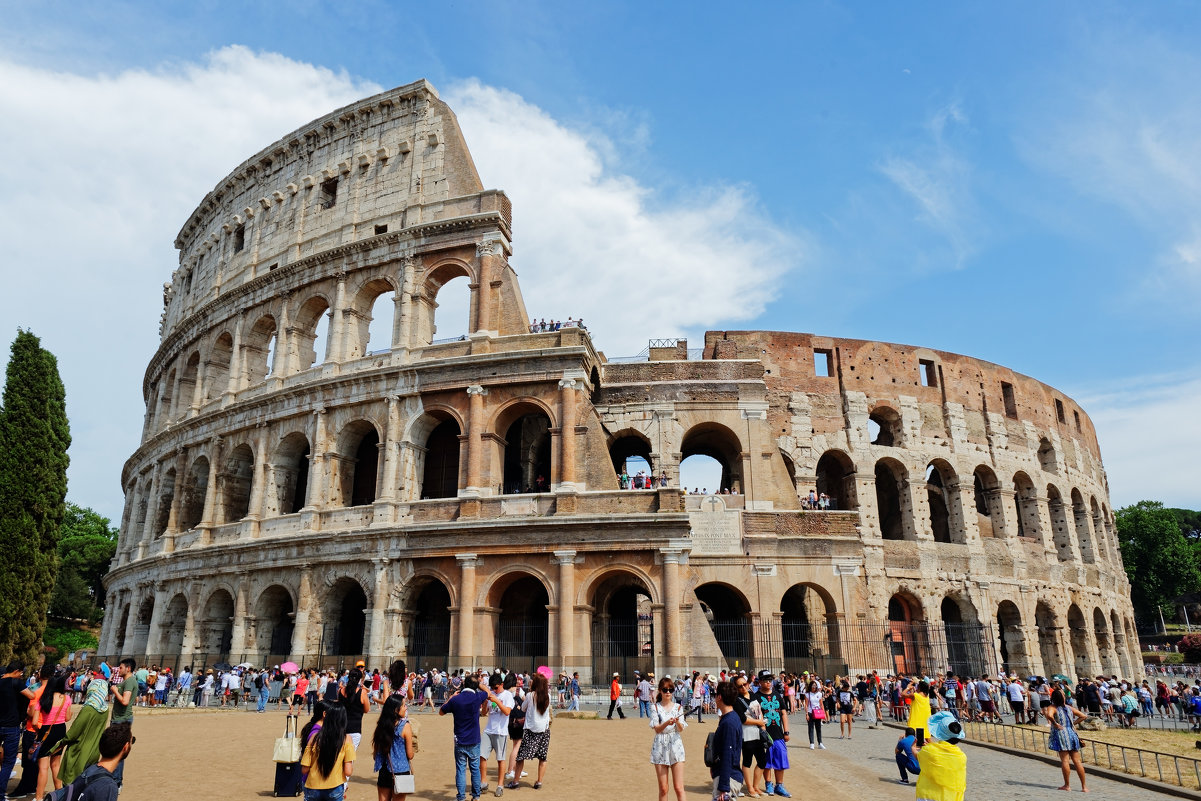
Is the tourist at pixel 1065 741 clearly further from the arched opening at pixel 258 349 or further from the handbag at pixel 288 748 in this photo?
the arched opening at pixel 258 349

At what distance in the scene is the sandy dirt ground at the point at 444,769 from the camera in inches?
350

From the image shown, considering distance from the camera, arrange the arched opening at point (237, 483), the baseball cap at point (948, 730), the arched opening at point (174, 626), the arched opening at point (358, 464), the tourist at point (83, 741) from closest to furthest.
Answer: the baseball cap at point (948, 730) → the tourist at point (83, 741) → the arched opening at point (358, 464) → the arched opening at point (174, 626) → the arched opening at point (237, 483)

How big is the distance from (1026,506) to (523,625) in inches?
881

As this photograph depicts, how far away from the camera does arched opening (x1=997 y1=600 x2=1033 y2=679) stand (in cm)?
2862

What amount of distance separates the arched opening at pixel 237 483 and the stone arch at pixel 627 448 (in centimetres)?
1258

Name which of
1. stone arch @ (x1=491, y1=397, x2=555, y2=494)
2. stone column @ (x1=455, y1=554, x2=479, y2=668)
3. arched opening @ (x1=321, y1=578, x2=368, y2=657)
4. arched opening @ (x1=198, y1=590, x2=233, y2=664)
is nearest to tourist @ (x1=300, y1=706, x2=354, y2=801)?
stone column @ (x1=455, y1=554, x2=479, y2=668)

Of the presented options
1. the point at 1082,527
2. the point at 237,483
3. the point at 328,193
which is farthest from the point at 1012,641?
the point at 328,193

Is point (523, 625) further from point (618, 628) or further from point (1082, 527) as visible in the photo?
point (1082, 527)

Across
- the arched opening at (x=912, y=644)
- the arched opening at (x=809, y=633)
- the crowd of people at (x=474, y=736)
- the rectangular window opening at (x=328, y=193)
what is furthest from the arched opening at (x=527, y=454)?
the arched opening at (x=912, y=644)

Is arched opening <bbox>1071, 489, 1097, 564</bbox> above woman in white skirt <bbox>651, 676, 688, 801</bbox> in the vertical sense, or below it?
above

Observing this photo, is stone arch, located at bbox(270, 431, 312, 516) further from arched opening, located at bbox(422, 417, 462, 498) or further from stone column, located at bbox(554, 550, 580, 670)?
stone column, located at bbox(554, 550, 580, 670)

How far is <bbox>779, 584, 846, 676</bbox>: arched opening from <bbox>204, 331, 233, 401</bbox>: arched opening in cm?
2223

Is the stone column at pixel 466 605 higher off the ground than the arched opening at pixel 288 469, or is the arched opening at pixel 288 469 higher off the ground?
the arched opening at pixel 288 469

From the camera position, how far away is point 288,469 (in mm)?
25734
